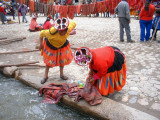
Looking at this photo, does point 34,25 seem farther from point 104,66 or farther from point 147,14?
point 104,66

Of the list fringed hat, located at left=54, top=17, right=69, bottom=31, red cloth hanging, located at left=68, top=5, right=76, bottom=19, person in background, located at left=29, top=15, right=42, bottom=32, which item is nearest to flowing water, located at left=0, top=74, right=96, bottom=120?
fringed hat, located at left=54, top=17, right=69, bottom=31

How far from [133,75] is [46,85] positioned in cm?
214

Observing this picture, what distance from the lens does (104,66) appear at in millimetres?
2594

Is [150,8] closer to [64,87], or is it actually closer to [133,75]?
[133,75]

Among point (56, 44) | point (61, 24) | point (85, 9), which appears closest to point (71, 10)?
point (85, 9)

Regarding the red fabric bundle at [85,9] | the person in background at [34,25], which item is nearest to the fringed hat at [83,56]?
the red fabric bundle at [85,9]

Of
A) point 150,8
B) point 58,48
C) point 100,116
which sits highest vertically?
point 150,8

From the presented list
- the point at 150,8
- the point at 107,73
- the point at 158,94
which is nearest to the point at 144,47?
the point at 150,8

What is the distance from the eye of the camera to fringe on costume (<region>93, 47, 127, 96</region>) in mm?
2912

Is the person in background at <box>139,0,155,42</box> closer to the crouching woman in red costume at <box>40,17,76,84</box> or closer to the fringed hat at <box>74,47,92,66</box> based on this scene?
the crouching woman in red costume at <box>40,17,76,84</box>

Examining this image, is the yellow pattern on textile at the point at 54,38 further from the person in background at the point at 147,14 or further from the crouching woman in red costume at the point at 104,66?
the person in background at the point at 147,14

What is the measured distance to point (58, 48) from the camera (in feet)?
11.9

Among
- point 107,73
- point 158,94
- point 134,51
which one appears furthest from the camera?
point 134,51

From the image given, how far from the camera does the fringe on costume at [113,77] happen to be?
9.56ft
